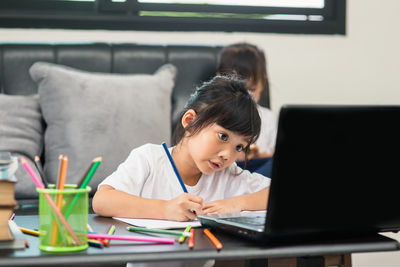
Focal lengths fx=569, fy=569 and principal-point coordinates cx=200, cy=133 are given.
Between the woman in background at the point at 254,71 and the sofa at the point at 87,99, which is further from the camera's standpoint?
the woman in background at the point at 254,71

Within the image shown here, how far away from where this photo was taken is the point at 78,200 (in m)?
0.77

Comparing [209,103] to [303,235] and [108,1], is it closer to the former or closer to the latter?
[303,235]

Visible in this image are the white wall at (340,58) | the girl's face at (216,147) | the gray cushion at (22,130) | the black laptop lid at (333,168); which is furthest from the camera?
the white wall at (340,58)

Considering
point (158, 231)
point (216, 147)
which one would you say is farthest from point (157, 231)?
point (216, 147)

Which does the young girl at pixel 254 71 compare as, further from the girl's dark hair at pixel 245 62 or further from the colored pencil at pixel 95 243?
the colored pencil at pixel 95 243

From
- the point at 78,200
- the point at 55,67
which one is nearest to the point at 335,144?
the point at 78,200

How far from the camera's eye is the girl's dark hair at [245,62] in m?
2.38

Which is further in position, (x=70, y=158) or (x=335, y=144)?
(x=70, y=158)

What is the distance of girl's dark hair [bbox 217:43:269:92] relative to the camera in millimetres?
2377

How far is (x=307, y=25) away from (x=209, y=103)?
5.76 ft

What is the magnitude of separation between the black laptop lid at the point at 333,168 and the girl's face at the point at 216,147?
1.64 ft

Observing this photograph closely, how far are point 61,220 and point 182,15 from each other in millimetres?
2164

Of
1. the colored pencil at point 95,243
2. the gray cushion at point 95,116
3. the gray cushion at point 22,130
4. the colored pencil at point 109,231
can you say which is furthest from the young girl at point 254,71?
the colored pencil at point 95,243

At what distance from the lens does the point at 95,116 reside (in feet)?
6.81
